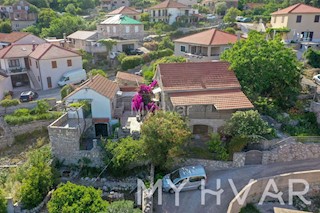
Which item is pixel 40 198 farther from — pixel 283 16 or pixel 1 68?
pixel 283 16

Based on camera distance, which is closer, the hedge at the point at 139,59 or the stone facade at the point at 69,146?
the stone facade at the point at 69,146

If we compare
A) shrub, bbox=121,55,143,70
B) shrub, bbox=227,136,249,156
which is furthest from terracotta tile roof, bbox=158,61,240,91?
shrub, bbox=121,55,143,70

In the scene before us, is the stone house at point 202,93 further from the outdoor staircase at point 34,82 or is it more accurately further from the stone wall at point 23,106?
the outdoor staircase at point 34,82

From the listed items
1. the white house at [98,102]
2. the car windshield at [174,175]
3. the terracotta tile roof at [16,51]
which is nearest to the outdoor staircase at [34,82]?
the terracotta tile roof at [16,51]

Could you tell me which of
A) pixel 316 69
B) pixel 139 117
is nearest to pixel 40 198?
pixel 139 117

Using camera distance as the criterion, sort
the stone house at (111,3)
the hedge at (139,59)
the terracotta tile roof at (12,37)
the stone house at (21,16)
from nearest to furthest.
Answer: the hedge at (139,59), the terracotta tile roof at (12,37), the stone house at (21,16), the stone house at (111,3)

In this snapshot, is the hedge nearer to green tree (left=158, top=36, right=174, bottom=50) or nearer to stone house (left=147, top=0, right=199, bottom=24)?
green tree (left=158, top=36, right=174, bottom=50)

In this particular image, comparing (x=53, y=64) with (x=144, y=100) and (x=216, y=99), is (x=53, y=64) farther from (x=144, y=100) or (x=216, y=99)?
(x=216, y=99)
